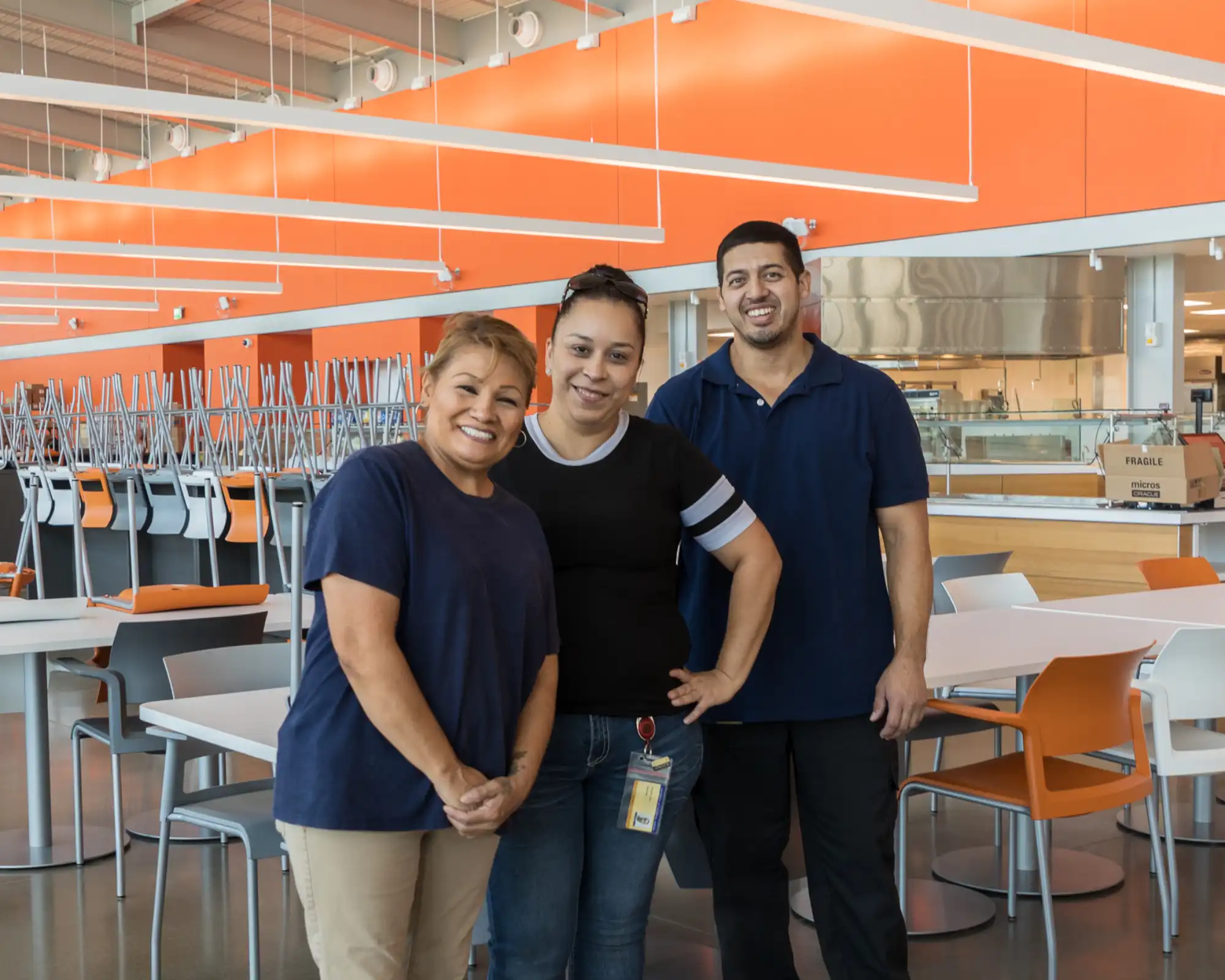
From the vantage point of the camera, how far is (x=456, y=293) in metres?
13.1

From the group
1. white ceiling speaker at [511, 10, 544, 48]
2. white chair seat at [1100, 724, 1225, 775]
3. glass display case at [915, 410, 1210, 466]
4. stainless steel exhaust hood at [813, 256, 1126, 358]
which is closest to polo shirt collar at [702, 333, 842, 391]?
white chair seat at [1100, 724, 1225, 775]

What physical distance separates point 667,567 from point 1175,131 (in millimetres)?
7729

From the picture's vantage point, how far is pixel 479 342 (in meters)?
1.63

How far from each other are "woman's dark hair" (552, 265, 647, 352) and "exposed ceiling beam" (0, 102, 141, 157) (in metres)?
15.1

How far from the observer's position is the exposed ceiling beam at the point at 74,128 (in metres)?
15.2

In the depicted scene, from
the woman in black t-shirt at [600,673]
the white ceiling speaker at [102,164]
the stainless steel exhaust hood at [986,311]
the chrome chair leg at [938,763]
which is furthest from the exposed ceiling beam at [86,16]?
the woman in black t-shirt at [600,673]

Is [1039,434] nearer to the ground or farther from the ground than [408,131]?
nearer to the ground

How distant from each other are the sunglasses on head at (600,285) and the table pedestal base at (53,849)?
2652mm

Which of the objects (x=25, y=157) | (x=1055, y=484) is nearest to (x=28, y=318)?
(x=25, y=157)

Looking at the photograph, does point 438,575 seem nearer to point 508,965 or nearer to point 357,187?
point 508,965

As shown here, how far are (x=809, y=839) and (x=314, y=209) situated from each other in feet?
24.4

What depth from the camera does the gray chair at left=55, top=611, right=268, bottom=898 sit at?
335 cm

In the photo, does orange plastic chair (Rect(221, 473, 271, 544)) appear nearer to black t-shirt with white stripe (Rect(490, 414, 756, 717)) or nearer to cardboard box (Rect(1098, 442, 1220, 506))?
cardboard box (Rect(1098, 442, 1220, 506))

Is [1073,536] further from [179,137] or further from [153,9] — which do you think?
[179,137]
